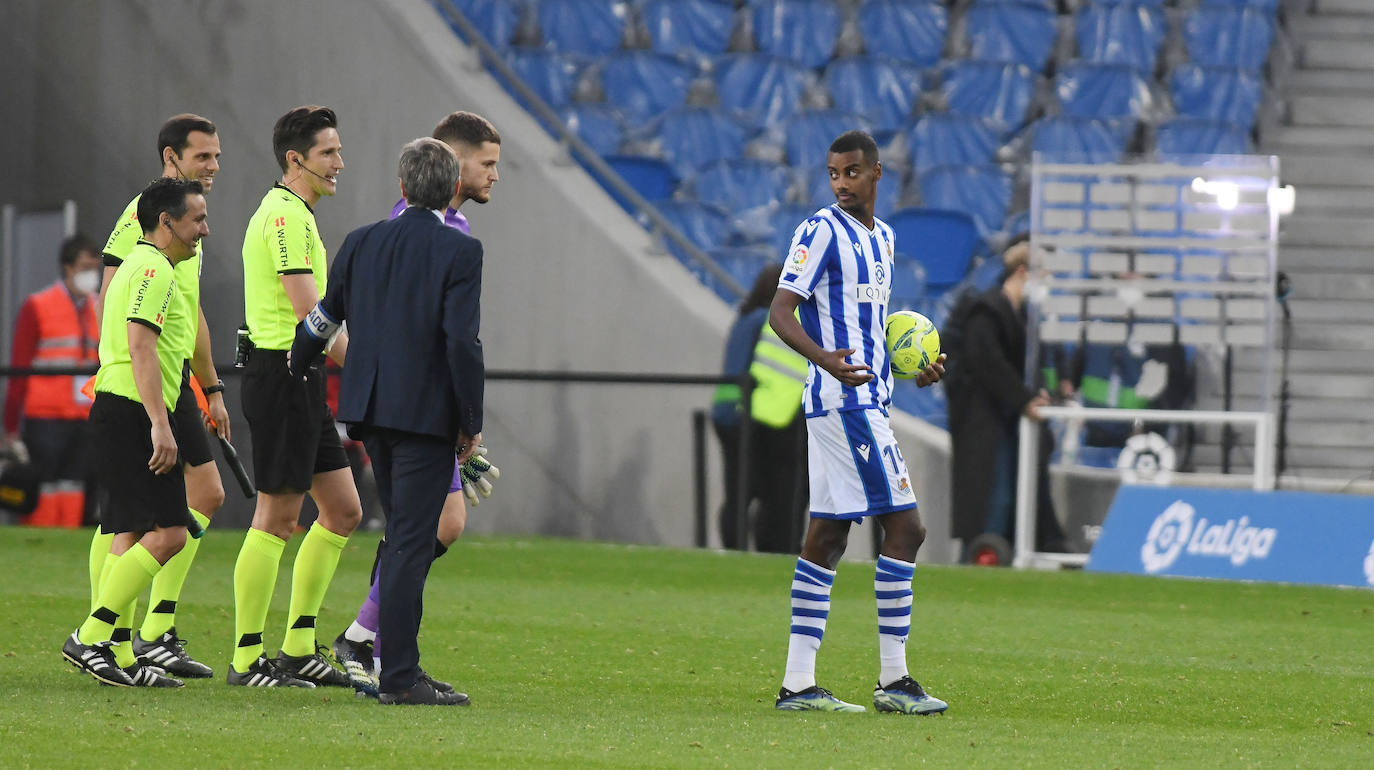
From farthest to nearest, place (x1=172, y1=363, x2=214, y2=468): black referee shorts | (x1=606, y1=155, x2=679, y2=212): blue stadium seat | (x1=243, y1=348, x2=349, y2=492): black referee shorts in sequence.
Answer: (x1=606, y1=155, x2=679, y2=212): blue stadium seat
(x1=172, y1=363, x2=214, y2=468): black referee shorts
(x1=243, y1=348, x2=349, y2=492): black referee shorts

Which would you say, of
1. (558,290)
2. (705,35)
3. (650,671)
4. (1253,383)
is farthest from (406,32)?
(650,671)

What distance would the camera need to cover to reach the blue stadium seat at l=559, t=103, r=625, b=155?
1895 cm

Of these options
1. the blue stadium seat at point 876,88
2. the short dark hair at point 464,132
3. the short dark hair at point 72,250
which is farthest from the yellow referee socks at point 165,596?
the blue stadium seat at point 876,88

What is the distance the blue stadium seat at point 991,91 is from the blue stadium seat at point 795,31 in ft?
4.70

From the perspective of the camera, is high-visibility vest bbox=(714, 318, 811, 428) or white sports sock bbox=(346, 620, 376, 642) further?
high-visibility vest bbox=(714, 318, 811, 428)

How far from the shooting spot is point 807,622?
634 centimetres

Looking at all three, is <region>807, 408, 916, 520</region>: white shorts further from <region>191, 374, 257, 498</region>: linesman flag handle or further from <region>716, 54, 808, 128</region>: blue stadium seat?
<region>716, 54, 808, 128</region>: blue stadium seat

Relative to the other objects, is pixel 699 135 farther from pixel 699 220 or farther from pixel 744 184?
pixel 699 220

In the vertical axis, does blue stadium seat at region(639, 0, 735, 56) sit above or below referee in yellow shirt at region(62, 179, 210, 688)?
above

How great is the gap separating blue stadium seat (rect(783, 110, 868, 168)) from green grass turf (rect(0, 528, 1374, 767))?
754 centimetres

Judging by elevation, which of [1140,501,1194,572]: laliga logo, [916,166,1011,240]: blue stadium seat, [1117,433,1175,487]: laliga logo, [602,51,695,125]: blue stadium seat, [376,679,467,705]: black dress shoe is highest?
[602,51,695,125]: blue stadium seat

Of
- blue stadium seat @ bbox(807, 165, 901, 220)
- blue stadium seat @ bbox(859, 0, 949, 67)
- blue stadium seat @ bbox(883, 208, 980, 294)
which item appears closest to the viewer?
blue stadium seat @ bbox(883, 208, 980, 294)

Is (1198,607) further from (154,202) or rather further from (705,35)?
(705,35)

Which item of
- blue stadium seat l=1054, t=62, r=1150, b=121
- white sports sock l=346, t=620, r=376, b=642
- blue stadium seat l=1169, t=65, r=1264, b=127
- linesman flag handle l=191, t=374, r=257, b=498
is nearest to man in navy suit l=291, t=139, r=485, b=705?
white sports sock l=346, t=620, r=376, b=642
